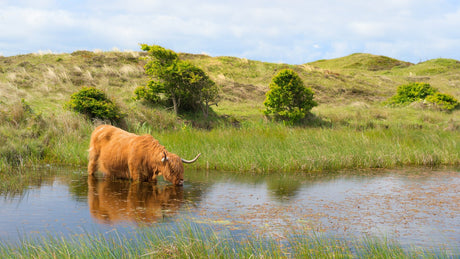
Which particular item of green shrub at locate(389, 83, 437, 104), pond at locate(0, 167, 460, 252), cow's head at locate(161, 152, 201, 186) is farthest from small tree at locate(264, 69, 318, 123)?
cow's head at locate(161, 152, 201, 186)

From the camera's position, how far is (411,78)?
44781 mm

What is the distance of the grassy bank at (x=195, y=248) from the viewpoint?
4.97 m

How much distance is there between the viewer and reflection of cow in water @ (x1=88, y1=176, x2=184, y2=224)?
7180mm

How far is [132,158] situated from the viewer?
969 centimetres

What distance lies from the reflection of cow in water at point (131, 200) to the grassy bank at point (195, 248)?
116cm

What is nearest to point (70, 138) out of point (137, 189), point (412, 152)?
point (137, 189)

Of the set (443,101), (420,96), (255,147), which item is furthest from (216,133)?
(420,96)

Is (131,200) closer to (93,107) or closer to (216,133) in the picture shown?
(216,133)

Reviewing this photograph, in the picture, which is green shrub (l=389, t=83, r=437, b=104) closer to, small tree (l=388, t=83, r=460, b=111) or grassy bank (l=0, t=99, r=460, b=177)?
small tree (l=388, t=83, r=460, b=111)

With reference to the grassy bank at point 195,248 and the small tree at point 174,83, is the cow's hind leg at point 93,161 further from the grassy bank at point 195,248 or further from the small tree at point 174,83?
the small tree at point 174,83

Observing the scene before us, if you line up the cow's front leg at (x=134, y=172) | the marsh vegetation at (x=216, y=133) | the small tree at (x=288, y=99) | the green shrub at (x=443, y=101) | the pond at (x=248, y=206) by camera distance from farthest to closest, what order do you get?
1. the green shrub at (x=443, y=101)
2. the small tree at (x=288, y=99)
3. the cow's front leg at (x=134, y=172)
4. the pond at (x=248, y=206)
5. the marsh vegetation at (x=216, y=133)

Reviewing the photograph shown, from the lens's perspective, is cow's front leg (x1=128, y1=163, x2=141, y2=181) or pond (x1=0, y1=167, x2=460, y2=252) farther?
cow's front leg (x1=128, y1=163, x2=141, y2=181)

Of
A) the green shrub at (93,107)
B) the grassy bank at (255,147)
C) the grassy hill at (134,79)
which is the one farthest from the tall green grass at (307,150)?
the grassy hill at (134,79)

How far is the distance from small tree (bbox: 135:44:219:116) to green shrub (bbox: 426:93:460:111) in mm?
15191
